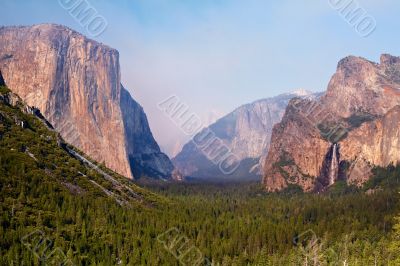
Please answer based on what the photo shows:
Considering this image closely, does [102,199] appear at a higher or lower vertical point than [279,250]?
higher

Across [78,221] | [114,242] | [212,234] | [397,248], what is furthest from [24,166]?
[397,248]

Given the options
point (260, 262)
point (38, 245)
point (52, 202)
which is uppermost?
point (52, 202)

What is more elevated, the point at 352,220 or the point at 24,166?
the point at 24,166

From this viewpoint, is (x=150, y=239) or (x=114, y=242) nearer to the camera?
(x=114, y=242)

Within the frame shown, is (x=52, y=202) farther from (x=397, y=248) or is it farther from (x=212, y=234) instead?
(x=397, y=248)

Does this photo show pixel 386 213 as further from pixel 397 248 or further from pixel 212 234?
pixel 397 248

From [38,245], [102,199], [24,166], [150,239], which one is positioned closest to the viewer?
[38,245]

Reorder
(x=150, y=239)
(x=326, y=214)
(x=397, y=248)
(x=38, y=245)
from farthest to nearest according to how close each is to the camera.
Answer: (x=326, y=214), (x=150, y=239), (x=38, y=245), (x=397, y=248)

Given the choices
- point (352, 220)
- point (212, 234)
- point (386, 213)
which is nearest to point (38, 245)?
point (212, 234)

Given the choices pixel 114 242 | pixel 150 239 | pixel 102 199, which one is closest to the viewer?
pixel 114 242
